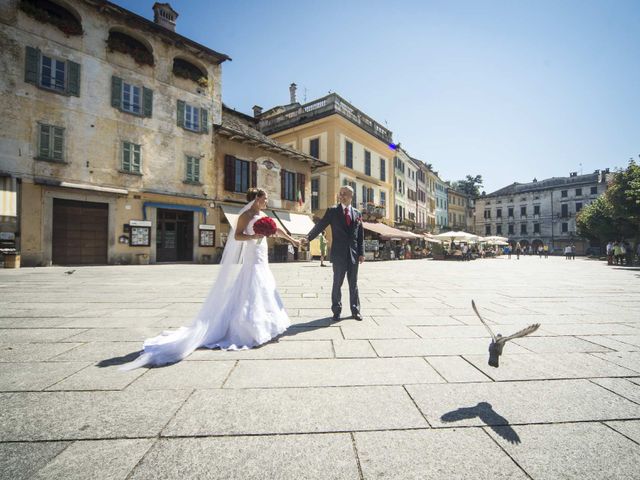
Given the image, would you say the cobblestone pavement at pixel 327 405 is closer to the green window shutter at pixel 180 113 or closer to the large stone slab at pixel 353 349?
the large stone slab at pixel 353 349

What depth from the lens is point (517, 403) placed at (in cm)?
192

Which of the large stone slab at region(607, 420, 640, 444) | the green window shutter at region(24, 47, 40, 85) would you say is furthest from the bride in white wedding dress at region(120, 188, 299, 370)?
the green window shutter at region(24, 47, 40, 85)

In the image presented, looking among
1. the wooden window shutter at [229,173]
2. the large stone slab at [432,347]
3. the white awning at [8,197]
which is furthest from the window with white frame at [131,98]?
the large stone slab at [432,347]

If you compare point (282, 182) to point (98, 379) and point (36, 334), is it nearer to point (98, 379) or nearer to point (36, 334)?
point (36, 334)

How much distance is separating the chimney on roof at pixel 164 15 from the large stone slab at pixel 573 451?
22.1 metres

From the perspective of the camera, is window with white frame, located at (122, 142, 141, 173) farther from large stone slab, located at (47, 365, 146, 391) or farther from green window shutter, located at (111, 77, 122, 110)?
large stone slab, located at (47, 365, 146, 391)

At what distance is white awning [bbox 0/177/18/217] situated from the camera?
1128cm

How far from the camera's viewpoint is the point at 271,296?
11.5 ft

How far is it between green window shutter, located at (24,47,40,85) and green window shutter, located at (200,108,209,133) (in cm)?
680

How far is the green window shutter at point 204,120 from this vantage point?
17188 millimetres

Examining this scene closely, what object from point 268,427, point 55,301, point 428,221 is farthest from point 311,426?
point 428,221

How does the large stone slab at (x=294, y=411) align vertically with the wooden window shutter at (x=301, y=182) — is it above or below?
below

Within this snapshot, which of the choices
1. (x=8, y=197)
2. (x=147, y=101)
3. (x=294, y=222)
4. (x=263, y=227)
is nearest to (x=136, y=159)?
(x=147, y=101)

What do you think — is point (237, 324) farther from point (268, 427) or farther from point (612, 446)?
point (612, 446)
